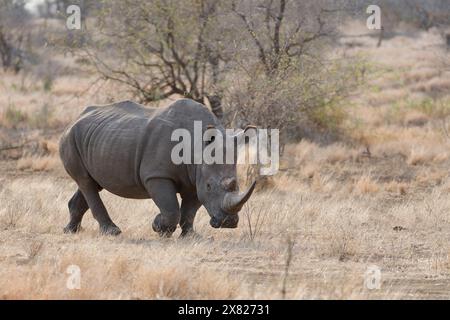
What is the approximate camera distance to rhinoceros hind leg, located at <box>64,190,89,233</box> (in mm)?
10141

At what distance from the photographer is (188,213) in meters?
9.66

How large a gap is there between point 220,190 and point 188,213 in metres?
0.82

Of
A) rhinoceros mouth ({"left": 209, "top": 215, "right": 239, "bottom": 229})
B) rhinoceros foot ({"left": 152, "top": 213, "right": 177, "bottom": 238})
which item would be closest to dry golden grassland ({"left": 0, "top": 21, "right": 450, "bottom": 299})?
rhinoceros foot ({"left": 152, "top": 213, "right": 177, "bottom": 238})

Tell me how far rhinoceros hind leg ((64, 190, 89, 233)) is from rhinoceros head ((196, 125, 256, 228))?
5.83 feet

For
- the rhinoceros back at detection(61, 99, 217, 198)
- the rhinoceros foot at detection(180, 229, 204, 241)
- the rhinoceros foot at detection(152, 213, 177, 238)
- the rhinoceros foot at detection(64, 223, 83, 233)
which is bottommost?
the rhinoceros foot at detection(64, 223, 83, 233)

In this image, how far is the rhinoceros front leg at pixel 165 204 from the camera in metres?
9.18

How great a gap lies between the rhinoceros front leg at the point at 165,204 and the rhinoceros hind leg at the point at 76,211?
1.27 meters

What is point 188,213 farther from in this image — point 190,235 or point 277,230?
point 277,230

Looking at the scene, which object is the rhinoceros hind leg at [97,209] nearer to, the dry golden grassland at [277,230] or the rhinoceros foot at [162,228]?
the dry golden grassland at [277,230]

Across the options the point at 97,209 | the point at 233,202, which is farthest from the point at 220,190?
the point at 97,209

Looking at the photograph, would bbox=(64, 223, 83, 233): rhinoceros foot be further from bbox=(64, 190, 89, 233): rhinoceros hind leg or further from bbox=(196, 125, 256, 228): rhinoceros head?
bbox=(196, 125, 256, 228): rhinoceros head

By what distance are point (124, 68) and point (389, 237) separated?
9223 millimetres

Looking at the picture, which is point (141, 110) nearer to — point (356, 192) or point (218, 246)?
point (218, 246)
